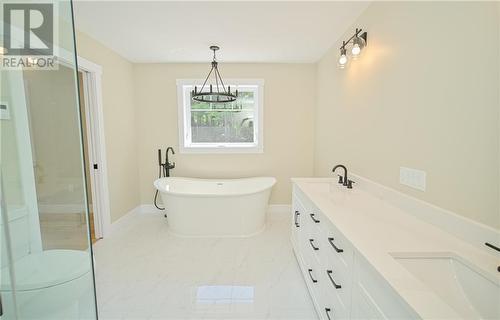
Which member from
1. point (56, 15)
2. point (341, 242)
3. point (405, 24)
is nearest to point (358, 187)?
point (341, 242)

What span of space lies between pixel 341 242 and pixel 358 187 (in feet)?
3.71

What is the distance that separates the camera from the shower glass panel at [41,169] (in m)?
1.37

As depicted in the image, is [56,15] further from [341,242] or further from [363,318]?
[363,318]

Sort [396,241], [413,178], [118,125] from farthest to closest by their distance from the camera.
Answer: [118,125] → [413,178] → [396,241]

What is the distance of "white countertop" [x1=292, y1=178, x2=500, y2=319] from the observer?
741mm

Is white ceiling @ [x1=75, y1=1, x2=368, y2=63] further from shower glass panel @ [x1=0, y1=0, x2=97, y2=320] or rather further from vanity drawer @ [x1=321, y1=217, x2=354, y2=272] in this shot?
vanity drawer @ [x1=321, y1=217, x2=354, y2=272]

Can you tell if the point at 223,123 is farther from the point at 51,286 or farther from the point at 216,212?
the point at 51,286

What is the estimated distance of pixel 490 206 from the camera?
42.4 inches

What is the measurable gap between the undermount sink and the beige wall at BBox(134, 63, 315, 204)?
2.94 m

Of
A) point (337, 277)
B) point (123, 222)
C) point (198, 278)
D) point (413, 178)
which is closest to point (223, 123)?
point (123, 222)

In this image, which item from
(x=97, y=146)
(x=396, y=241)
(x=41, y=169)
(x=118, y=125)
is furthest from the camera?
(x=118, y=125)

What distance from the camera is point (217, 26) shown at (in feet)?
8.13

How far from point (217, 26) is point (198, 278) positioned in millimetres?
2528

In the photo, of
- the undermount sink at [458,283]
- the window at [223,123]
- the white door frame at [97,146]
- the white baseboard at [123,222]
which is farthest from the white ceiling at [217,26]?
the white baseboard at [123,222]
